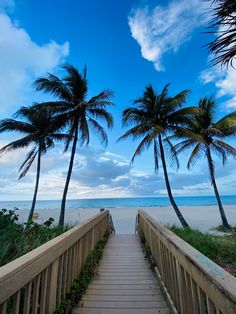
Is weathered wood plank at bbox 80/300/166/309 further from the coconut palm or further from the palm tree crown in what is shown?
the palm tree crown

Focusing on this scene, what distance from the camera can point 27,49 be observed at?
275 inches

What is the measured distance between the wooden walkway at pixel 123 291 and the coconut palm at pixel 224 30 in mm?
3135

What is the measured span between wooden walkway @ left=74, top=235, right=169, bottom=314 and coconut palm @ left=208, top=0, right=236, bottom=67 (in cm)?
313

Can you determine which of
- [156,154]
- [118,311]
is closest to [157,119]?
[156,154]

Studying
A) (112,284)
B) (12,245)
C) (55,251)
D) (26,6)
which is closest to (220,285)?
(55,251)

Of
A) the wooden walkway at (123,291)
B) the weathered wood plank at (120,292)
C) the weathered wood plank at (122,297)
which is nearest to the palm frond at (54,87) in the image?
the wooden walkway at (123,291)

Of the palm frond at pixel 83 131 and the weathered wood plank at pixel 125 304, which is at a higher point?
the palm frond at pixel 83 131

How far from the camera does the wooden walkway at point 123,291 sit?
2475mm

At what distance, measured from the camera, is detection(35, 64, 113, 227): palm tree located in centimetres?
1109

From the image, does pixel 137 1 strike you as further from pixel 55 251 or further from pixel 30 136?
pixel 30 136

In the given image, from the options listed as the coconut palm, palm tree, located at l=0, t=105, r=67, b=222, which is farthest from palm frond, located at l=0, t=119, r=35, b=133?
the coconut palm

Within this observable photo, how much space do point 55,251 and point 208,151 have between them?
41.4 ft

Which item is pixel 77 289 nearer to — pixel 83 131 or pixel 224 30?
pixel 224 30

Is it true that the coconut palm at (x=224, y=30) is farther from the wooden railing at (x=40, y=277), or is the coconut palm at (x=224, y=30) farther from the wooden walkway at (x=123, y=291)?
the wooden walkway at (x=123, y=291)
